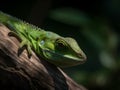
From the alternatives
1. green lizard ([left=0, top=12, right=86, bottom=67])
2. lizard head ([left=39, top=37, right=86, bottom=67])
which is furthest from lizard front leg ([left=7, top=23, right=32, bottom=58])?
lizard head ([left=39, top=37, right=86, bottom=67])

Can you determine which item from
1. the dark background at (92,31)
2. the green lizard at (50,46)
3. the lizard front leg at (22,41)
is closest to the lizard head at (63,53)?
the green lizard at (50,46)

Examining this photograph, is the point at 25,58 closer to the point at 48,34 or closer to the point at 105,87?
the point at 48,34

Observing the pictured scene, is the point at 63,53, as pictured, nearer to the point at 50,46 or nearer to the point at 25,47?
the point at 50,46

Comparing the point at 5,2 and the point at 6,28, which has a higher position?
the point at 6,28

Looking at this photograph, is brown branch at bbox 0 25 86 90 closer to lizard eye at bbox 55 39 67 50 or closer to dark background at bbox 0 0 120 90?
lizard eye at bbox 55 39 67 50

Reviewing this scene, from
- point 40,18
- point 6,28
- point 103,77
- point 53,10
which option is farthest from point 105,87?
point 6,28

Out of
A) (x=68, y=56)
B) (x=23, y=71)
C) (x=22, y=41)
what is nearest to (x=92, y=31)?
(x=68, y=56)
